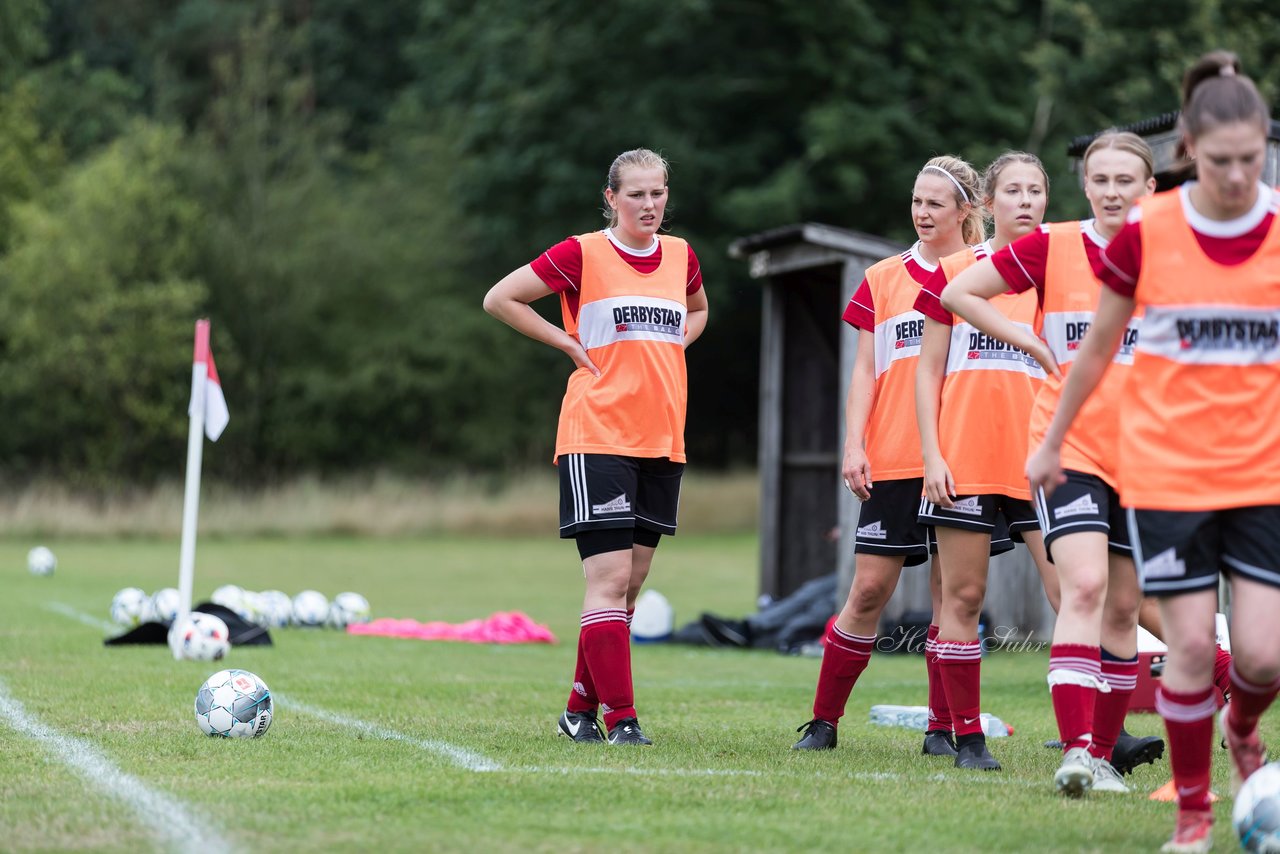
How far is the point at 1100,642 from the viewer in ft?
18.9

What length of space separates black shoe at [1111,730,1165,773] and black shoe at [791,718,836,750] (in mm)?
1234

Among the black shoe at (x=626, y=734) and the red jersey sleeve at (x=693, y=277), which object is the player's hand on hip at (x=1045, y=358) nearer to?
the red jersey sleeve at (x=693, y=277)

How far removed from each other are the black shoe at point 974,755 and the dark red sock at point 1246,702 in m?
1.47

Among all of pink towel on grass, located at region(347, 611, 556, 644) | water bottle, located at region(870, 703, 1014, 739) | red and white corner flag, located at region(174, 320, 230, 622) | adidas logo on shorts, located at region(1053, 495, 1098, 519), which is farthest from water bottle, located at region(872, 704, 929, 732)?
pink towel on grass, located at region(347, 611, 556, 644)

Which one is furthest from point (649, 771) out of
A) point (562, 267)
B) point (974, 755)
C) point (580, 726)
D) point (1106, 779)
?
point (562, 267)

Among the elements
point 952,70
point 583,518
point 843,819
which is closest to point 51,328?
point 952,70

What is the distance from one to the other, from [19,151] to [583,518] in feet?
116

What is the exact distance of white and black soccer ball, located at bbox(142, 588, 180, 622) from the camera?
495 inches

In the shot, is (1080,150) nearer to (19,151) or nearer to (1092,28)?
(1092,28)

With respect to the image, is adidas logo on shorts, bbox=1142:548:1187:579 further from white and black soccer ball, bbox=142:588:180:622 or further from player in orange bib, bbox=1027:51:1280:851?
Answer: white and black soccer ball, bbox=142:588:180:622

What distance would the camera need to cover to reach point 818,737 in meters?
6.88

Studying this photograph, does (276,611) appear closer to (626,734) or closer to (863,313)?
(626,734)

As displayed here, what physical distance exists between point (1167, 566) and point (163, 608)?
9587 mm

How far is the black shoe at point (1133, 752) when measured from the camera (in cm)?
607
